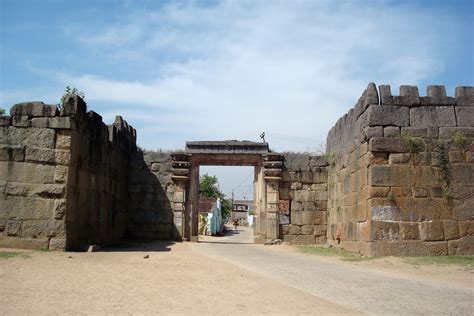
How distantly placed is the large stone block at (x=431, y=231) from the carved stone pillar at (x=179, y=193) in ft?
28.2

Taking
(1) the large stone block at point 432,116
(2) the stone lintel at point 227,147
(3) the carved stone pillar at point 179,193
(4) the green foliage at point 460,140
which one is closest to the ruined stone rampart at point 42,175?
(3) the carved stone pillar at point 179,193

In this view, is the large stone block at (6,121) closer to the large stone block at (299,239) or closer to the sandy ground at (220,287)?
the sandy ground at (220,287)

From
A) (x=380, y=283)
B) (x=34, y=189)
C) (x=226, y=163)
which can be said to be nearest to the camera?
(x=380, y=283)

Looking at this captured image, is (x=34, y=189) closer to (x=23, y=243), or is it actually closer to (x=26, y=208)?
(x=26, y=208)

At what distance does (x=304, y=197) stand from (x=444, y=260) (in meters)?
7.17

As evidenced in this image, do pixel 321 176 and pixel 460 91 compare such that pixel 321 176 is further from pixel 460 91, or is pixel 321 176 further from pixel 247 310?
pixel 247 310

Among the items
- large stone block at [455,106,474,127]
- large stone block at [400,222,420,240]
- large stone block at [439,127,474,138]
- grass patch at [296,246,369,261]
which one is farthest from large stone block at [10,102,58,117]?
large stone block at [455,106,474,127]

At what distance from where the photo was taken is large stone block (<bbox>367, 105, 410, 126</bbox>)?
37.6 ft

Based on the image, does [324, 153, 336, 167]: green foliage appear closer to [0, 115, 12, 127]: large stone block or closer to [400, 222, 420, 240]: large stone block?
[400, 222, 420, 240]: large stone block

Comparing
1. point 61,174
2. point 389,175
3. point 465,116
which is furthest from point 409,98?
point 61,174

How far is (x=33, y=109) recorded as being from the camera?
1075 cm

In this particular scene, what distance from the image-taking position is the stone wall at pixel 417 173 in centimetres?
1098

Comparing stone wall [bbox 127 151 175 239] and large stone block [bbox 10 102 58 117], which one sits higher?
large stone block [bbox 10 102 58 117]

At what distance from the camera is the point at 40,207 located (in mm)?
10414
